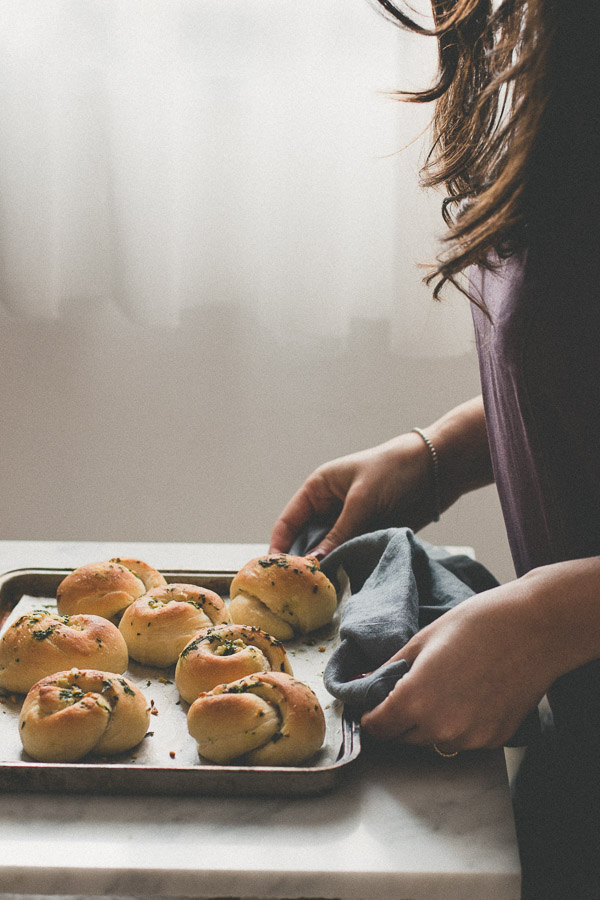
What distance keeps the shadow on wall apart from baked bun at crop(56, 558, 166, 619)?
0.93 metres

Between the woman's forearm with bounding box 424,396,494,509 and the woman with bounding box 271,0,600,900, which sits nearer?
the woman with bounding box 271,0,600,900

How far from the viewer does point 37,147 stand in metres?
1.66

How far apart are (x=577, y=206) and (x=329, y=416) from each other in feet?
3.92

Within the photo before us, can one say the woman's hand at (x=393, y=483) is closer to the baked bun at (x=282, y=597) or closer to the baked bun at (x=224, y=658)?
the baked bun at (x=282, y=597)

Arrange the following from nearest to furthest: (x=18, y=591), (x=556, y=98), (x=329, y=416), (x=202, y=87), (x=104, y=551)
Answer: (x=556, y=98), (x=18, y=591), (x=104, y=551), (x=202, y=87), (x=329, y=416)

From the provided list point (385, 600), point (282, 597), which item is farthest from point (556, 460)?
point (282, 597)

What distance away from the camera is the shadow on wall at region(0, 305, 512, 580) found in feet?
5.88

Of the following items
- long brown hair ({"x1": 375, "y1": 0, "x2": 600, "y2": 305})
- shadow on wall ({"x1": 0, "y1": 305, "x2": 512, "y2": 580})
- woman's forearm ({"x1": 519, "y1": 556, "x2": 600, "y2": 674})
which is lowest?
shadow on wall ({"x1": 0, "y1": 305, "x2": 512, "y2": 580})

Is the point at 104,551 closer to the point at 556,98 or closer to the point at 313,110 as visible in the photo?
the point at 556,98

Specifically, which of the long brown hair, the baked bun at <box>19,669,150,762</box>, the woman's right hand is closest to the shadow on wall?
the woman's right hand

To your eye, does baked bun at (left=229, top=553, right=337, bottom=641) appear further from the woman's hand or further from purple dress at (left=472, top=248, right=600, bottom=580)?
purple dress at (left=472, top=248, right=600, bottom=580)

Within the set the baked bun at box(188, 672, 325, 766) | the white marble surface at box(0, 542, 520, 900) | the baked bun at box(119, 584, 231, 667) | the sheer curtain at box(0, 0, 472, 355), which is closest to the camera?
the white marble surface at box(0, 542, 520, 900)

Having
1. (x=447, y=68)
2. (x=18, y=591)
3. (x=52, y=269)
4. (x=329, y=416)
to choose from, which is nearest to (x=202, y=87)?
(x=52, y=269)

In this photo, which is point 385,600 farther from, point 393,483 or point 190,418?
point 190,418
